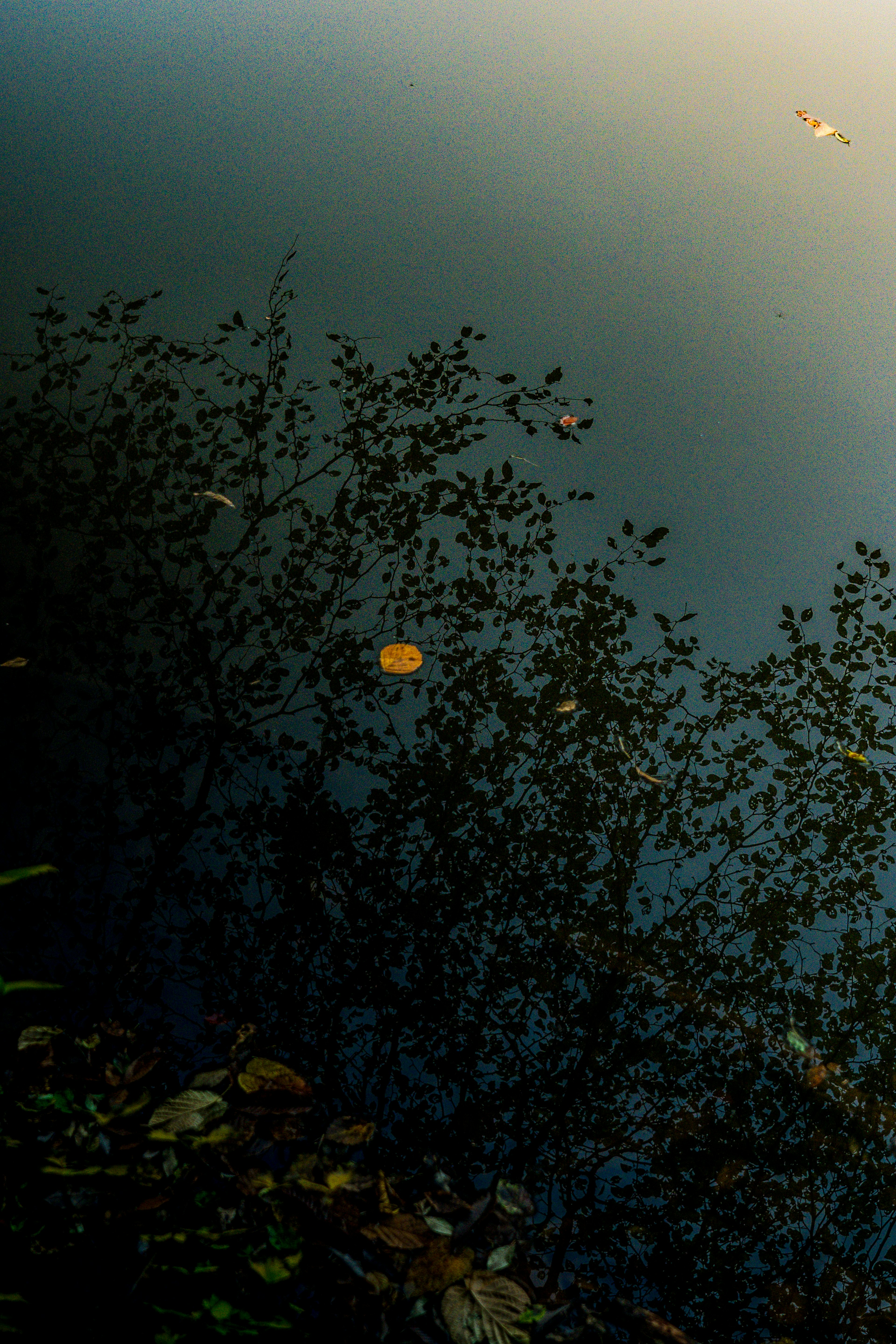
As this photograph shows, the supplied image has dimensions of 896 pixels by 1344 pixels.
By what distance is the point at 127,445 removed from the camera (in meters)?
1.95

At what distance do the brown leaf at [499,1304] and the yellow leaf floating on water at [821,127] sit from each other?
9.07ft

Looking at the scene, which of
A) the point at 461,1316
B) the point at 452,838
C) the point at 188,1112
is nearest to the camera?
the point at 461,1316

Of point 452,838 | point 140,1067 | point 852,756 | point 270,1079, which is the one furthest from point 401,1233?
point 852,756

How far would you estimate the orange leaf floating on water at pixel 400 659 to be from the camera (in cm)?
182

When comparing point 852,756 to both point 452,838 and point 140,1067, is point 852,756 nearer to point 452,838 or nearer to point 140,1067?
point 452,838

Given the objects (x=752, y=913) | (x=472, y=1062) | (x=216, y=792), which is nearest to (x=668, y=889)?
(x=752, y=913)

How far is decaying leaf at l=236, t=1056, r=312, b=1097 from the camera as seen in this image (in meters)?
0.80

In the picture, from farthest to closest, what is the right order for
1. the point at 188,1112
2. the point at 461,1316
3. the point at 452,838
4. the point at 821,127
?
the point at 821,127
the point at 452,838
the point at 188,1112
the point at 461,1316

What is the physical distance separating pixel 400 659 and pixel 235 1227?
1.21 m

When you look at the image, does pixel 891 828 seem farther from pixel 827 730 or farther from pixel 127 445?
pixel 127 445

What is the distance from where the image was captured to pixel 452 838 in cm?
169

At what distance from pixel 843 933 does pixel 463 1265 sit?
1312mm

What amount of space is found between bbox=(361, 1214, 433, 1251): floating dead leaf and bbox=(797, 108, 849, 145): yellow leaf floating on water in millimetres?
2755

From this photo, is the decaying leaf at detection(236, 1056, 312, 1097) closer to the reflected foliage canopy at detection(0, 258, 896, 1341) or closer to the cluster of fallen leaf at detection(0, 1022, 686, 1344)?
the cluster of fallen leaf at detection(0, 1022, 686, 1344)
